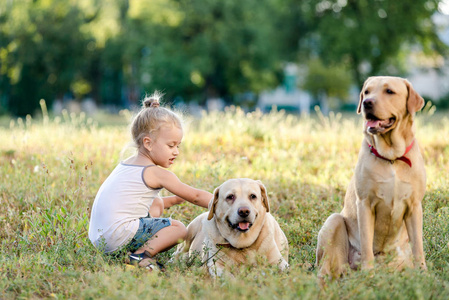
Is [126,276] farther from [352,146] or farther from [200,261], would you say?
[352,146]

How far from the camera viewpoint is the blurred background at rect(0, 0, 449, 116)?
996 inches

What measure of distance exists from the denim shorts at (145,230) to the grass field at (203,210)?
0.79 feet

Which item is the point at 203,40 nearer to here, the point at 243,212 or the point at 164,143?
the point at 164,143

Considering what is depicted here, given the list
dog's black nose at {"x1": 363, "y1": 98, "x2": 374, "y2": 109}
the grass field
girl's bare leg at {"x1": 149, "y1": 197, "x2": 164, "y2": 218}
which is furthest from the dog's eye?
dog's black nose at {"x1": 363, "y1": 98, "x2": 374, "y2": 109}

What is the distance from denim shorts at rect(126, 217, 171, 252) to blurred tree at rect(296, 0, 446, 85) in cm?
2160

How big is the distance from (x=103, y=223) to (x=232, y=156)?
4492 mm

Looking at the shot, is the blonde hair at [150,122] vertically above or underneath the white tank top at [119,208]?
above

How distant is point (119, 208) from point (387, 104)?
2418 mm

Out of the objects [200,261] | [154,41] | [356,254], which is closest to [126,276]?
[200,261]

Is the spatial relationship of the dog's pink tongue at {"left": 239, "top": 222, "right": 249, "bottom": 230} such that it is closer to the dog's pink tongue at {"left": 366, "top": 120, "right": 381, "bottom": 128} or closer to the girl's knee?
the girl's knee

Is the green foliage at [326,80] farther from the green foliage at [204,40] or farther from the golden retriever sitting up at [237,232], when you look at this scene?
the golden retriever sitting up at [237,232]

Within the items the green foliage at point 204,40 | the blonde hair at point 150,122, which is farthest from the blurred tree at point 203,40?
the blonde hair at point 150,122

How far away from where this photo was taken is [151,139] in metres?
4.64

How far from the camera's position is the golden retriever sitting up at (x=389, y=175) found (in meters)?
3.94
